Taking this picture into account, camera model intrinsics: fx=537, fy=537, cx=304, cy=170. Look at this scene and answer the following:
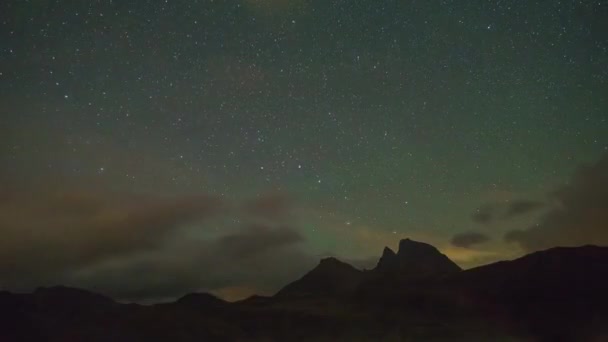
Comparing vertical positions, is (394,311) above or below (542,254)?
below

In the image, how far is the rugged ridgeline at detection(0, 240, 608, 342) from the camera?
141 m

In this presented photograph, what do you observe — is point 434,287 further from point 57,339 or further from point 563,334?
point 57,339

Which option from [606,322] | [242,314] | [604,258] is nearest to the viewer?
[606,322]

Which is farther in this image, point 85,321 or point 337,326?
point 85,321

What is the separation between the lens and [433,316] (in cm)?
16338

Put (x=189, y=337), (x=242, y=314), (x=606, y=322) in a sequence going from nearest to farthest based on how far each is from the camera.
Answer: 1. (x=606, y=322)
2. (x=189, y=337)
3. (x=242, y=314)

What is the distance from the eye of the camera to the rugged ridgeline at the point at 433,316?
141125 millimetres

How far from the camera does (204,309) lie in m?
194

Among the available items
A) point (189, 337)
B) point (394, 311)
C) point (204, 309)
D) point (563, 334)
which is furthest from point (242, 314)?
point (563, 334)

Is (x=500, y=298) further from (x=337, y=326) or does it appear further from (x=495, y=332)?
(x=337, y=326)

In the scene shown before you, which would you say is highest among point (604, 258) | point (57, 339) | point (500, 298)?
point (604, 258)

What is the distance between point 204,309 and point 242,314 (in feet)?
61.7

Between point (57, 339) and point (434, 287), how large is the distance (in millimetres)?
125055

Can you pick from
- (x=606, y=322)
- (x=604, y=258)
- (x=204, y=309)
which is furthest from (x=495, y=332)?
(x=204, y=309)
